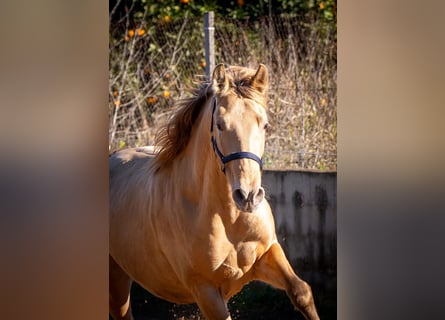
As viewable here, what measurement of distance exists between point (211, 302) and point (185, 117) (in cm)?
87

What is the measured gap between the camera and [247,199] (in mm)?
3018

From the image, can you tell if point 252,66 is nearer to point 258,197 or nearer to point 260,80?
point 260,80

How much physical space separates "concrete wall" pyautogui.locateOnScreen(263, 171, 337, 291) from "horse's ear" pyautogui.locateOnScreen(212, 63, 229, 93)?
111 cm

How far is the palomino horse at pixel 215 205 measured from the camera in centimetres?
315

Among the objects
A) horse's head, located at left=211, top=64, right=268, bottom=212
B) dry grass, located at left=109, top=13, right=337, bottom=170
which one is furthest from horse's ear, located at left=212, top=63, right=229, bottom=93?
dry grass, located at left=109, top=13, right=337, bottom=170

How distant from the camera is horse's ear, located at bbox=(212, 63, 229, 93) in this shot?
3.33 m

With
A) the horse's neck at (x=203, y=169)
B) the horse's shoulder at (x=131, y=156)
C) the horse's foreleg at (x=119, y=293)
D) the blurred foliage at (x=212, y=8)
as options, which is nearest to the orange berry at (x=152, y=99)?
the blurred foliage at (x=212, y=8)

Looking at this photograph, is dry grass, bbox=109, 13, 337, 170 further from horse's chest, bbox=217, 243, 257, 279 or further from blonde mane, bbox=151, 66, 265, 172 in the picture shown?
horse's chest, bbox=217, 243, 257, 279
